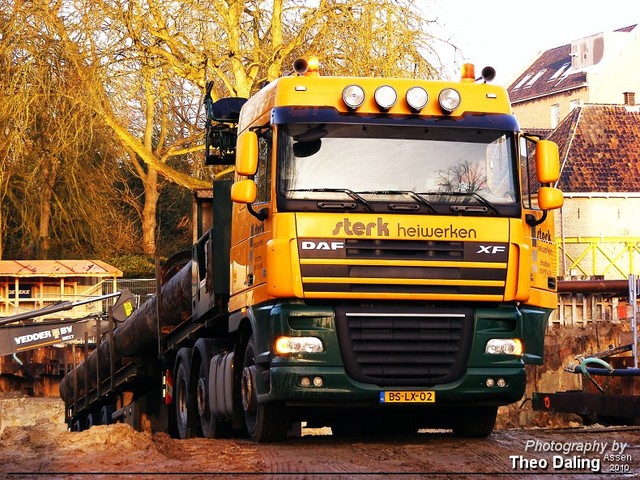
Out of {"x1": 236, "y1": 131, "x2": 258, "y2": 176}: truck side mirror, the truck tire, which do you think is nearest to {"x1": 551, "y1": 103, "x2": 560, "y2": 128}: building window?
the truck tire

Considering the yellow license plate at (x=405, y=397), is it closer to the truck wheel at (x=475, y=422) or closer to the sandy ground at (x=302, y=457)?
the sandy ground at (x=302, y=457)

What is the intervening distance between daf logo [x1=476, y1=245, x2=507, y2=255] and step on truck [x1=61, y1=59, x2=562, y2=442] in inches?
0.5

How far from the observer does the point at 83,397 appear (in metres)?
24.2

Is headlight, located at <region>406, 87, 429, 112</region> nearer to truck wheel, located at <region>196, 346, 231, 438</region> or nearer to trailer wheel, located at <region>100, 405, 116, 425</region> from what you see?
truck wheel, located at <region>196, 346, 231, 438</region>

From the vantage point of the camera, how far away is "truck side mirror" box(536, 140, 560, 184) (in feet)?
42.2

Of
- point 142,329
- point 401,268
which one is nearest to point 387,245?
point 401,268

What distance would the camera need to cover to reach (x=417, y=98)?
12.9m

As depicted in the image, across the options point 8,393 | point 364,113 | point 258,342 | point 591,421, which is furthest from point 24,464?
point 8,393

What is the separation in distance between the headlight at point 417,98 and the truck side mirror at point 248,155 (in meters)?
1.47

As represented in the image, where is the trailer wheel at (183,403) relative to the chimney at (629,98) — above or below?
below

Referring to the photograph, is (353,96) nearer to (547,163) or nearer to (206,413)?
(547,163)

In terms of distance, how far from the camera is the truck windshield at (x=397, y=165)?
12.5 m

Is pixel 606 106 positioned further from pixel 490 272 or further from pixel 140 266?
pixel 490 272

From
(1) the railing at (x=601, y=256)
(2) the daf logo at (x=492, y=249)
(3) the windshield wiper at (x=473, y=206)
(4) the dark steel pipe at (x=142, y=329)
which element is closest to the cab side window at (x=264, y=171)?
(3) the windshield wiper at (x=473, y=206)
